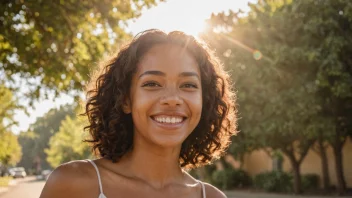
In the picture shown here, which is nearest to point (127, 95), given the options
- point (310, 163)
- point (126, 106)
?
point (126, 106)

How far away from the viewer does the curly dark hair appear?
273cm

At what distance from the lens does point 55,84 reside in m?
12.0

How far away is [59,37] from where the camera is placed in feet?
36.0

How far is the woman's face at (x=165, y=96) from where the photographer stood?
2.53 meters

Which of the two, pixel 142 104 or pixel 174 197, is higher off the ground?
pixel 142 104

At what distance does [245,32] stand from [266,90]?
10.2 ft

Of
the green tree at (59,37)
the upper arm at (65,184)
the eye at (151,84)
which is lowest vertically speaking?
the upper arm at (65,184)

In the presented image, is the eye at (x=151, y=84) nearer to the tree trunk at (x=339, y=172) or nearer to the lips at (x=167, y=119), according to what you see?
the lips at (x=167, y=119)

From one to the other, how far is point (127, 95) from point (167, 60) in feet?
0.96

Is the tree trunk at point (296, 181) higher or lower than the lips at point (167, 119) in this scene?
lower

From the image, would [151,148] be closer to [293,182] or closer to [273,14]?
[273,14]

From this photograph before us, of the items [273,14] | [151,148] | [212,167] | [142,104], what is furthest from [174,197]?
[212,167]

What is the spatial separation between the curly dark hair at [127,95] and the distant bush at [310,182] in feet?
93.3

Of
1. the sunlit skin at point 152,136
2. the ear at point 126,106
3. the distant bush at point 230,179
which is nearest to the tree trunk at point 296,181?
the distant bush at point 230,179
